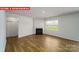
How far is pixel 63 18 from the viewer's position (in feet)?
20.8

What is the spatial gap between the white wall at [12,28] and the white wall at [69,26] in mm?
3247

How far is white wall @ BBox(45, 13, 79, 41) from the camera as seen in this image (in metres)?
5.17

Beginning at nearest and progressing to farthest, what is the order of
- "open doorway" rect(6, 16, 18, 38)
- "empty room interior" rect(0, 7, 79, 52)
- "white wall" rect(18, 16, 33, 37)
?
"empty room interior" rect(0, 7, 79, 52) → "open doorway" rect(6, 16, 18, 38) → "white wall" rect(18, 16, 33, 37)

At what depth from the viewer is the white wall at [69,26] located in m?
5.17

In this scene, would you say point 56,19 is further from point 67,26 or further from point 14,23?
point 14,23

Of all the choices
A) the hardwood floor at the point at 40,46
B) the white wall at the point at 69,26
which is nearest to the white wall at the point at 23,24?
the hardwood floor at the point at 40,46

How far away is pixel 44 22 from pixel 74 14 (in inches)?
164

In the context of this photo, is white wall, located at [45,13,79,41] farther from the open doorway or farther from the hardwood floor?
the open doorway

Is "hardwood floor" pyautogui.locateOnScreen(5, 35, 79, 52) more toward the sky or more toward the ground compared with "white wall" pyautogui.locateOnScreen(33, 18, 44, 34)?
more toward the ground

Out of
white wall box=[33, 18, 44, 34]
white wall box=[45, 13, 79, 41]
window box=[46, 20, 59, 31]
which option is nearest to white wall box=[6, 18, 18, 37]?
white wall box=[33, 18, 44, 34]

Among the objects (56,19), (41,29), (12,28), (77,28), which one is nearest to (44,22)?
(41,29)

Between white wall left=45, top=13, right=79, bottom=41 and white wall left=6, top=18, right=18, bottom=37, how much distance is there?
128 inches

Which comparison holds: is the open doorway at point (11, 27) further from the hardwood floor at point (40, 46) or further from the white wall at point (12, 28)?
the hardwood floor at point (40, 46)

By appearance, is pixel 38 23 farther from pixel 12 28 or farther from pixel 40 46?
pixel 40 46
